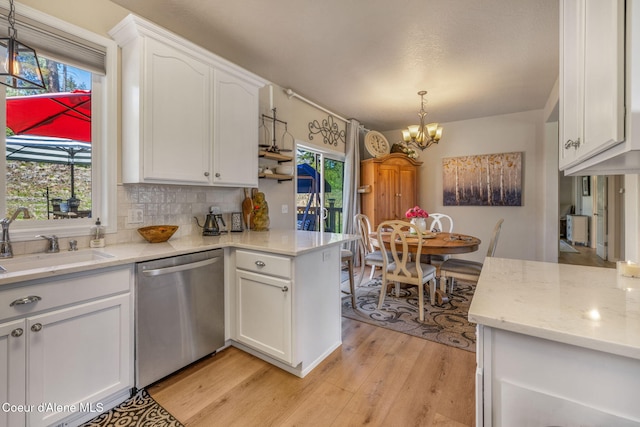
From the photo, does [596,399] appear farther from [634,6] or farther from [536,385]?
[634,6]

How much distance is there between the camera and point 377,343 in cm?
230

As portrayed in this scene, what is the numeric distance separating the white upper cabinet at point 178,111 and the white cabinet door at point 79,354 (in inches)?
35.1

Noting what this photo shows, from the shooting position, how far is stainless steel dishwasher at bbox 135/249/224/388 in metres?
1.64

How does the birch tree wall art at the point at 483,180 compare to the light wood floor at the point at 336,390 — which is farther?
the birch tree wall art at the point at 483,180

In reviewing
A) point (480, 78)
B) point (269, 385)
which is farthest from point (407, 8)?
point (269, 385)

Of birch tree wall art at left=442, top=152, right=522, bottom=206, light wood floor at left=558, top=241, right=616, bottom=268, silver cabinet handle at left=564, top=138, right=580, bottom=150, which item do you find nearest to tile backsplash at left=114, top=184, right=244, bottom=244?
silver cabinet handle at left=564, top=138, right=580, bottom=150

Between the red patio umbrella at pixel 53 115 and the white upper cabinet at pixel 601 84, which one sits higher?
the red patio umbrella at pixel 53 115

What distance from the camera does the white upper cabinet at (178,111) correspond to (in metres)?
1.89

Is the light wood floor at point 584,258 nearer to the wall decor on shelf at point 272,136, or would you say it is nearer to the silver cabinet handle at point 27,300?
the wall decor on shelf at point 272,136

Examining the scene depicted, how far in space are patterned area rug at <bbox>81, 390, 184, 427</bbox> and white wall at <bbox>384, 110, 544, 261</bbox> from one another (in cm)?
471

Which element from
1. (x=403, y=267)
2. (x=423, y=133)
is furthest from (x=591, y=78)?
(x=423, y=133)

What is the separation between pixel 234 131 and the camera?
245 centimetres

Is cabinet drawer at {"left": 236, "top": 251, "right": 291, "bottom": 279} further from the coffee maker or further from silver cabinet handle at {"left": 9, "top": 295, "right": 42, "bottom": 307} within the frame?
silver cabinet handle at {"left": 9, "top": 295, "right": 42, "bottom": 307}

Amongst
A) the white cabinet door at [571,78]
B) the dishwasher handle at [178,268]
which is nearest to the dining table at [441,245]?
the white cabinet door at [571,78]
